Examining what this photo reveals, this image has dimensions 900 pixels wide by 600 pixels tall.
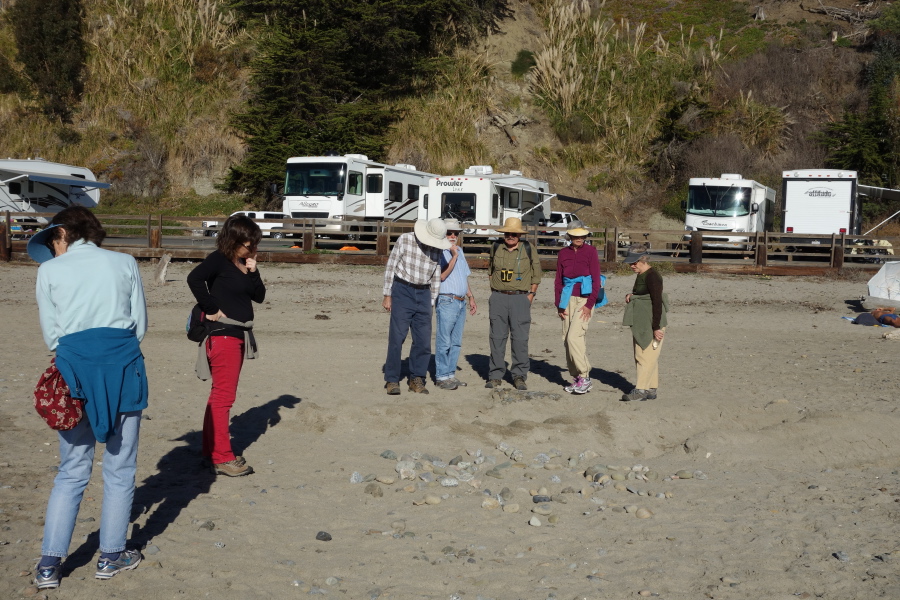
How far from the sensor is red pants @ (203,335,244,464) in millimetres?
5801

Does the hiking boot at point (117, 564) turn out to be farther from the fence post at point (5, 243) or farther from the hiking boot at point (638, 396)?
the fence post at point (5, 243)

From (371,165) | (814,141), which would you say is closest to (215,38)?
(371,165)

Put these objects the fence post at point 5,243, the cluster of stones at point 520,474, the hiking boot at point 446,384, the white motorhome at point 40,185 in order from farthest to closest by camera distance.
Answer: the white motorhome at point 40,185, the fence post at point 5,243, the hiking boot at point 446,384, the cluster of stones at point 520,474

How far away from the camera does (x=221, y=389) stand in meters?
5.88

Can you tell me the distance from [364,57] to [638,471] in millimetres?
34761

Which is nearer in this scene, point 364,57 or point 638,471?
point 638,471

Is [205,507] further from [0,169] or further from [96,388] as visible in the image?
[0,169]

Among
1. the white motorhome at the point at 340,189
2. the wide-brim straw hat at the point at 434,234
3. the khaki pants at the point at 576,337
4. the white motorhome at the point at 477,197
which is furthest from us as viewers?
the white motorhome at the point at 340,189

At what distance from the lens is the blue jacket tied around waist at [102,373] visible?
3.97 m

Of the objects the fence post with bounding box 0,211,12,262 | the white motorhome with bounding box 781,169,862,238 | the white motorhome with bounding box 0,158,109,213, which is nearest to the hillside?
the white motorhome with bounding box 0,158,109,213

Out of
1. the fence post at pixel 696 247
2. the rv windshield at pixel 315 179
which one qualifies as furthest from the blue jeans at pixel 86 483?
Answer: the rv windshield at pixel 315 179

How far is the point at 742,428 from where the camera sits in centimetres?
764

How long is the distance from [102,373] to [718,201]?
26.4 meters

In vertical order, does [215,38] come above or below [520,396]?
above
